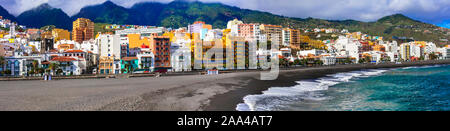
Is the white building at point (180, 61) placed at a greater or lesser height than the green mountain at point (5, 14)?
lesser

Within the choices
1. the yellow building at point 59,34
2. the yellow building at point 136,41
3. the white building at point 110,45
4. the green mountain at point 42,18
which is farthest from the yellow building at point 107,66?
the green mountain at point 42,18

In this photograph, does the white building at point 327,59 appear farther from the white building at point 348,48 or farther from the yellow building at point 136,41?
the yellow building at point 136,41

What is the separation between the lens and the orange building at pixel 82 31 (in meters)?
112

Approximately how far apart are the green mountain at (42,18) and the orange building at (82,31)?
79.9 metres

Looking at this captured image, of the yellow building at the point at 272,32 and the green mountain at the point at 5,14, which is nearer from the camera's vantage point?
the yellow building at the point at 272,32

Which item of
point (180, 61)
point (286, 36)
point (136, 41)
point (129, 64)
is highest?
point (286, 36)

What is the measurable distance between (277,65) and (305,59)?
51.7ft

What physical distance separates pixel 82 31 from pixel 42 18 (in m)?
A: 106

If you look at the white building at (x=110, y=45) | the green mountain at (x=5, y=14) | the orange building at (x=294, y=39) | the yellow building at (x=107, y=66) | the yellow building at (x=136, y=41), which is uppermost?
the green mountain at (x=5, y=14)

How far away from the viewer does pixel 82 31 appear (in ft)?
380

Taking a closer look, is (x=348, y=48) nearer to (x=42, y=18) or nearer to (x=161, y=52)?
(x=161, y=52)

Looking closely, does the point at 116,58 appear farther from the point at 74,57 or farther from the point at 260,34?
the point at 260,34

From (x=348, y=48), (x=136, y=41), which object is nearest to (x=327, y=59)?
(x=348, y=48)
